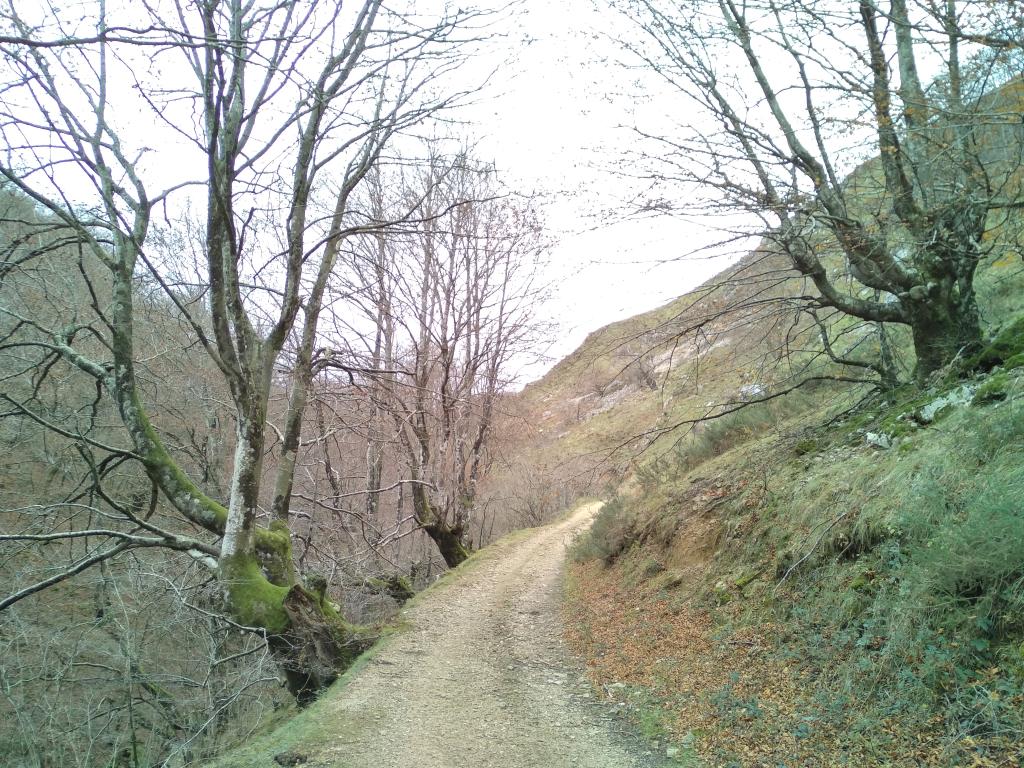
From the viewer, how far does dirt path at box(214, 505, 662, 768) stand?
485 cm

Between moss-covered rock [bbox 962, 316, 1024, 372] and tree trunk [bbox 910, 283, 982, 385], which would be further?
tree trunk [bbox 910, 283, 982, 385]

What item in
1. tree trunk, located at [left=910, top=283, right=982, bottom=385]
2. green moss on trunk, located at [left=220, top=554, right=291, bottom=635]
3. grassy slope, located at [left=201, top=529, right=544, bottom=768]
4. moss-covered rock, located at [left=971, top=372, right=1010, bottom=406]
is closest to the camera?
grassy slope, located at [left=201, top=529, right=544, bottom=768]

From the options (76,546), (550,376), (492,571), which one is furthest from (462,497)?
(76,546)

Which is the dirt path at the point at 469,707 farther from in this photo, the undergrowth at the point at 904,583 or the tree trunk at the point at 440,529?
the tree trunk at the point at 440,529

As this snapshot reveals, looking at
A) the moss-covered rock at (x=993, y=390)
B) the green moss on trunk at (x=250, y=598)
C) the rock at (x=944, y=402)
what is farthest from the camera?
the green moss on trunk at (x=250, y=598)

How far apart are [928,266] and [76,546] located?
44.6ft

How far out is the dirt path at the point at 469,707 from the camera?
4852 mm

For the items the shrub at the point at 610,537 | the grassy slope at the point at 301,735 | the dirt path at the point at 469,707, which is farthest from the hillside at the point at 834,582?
the grassy slope at the point at 301,735

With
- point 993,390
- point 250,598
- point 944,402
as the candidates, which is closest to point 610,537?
point 944,402

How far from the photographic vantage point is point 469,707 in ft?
19.3

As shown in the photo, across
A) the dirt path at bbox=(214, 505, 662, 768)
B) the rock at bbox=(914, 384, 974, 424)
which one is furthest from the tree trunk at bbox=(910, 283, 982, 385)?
the dirt path at bbox=(214, 505, 662, 768)

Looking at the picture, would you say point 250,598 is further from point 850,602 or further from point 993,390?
point 993,390

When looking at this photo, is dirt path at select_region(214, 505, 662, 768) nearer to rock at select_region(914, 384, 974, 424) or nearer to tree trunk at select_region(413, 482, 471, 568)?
rock at select_region(914, 384, 974, 424)

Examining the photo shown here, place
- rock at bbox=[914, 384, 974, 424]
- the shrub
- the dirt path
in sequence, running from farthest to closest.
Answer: the shrub < rock at bbox=[914, 384, 974, 424] < the dirt path
